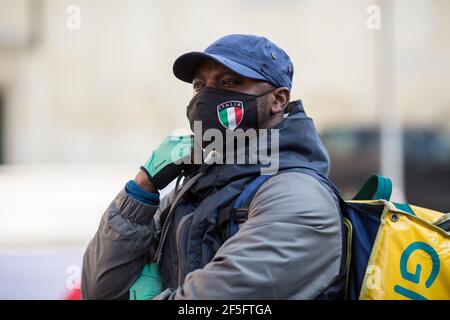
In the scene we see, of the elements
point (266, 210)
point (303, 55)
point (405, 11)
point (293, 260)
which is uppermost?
point (405, 11)

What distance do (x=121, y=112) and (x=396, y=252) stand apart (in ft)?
19.9

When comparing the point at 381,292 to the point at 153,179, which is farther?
the point at 153,179

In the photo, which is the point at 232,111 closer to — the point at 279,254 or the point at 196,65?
the point at 196,65

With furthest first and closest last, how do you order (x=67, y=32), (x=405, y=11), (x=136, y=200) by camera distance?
(x=405, y=11) → (x=67, y=32) → (x=136, y=200)

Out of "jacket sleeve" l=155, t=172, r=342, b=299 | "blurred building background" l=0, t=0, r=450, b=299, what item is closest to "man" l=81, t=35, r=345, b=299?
"jacket sleeve" l=155, t=172, r=342, b=299

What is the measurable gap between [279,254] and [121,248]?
62 cm

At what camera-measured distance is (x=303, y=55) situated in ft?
26.0

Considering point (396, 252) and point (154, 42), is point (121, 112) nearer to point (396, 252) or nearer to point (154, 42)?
point (154, 42)

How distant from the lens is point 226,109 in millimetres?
2119

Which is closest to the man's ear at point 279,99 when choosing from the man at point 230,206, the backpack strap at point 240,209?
the man at point 230,206

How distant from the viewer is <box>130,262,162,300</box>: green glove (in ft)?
6.76

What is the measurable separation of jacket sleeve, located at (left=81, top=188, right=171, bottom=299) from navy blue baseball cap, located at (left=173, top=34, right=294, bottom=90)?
20.8 inches

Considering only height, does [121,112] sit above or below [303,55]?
below

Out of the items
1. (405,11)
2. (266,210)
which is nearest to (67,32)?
(405,11)
